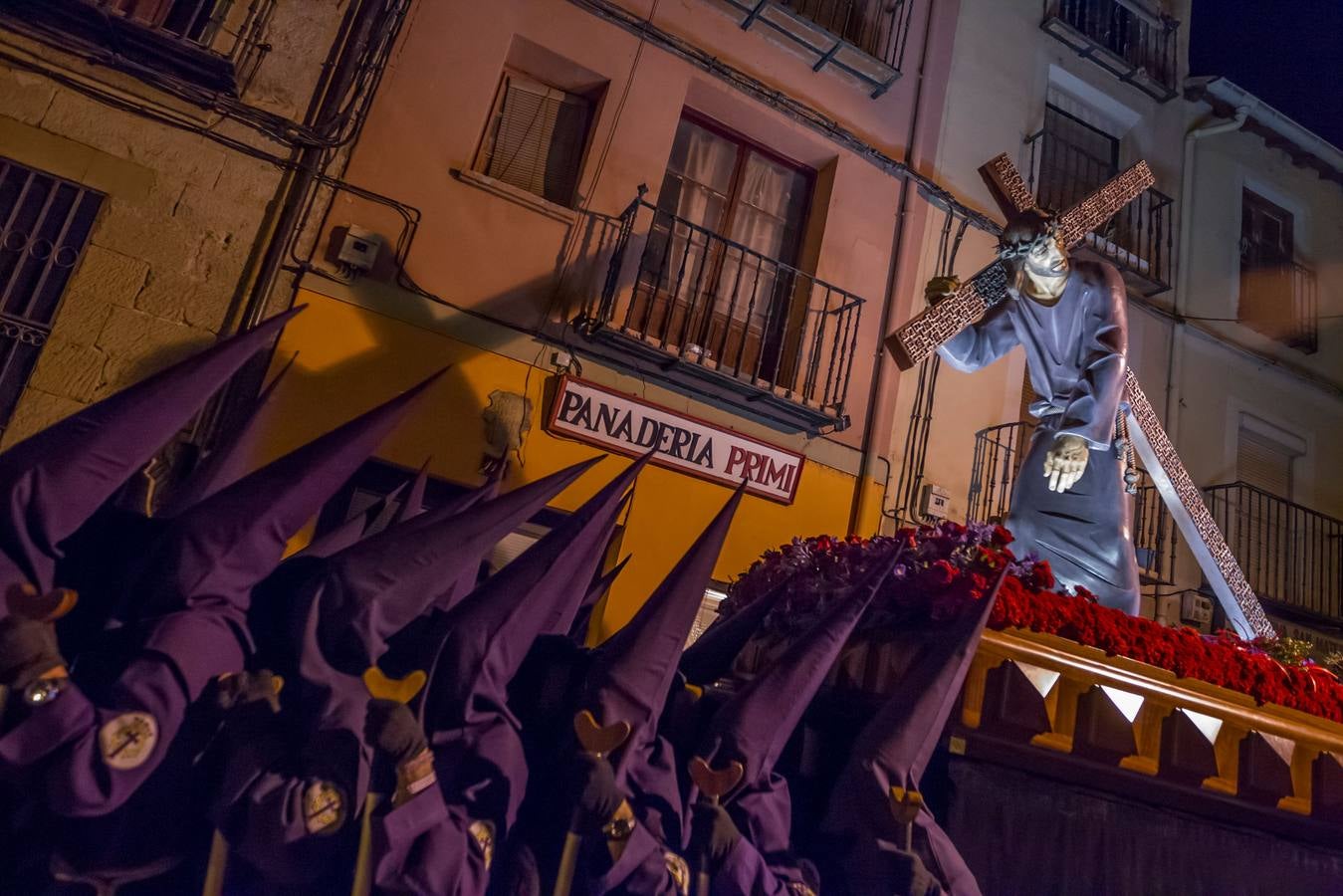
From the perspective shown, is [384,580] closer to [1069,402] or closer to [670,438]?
[1069,402]

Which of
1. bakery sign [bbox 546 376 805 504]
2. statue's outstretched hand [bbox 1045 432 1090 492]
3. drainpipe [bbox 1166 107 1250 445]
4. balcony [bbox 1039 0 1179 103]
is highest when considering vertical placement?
balcony [bbox 1039 0 1179 103]

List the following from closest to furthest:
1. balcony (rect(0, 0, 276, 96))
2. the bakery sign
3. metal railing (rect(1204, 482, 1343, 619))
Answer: balcony (rect(0, 0, 276, 96)) → the bakery sign → metal railing (rect(1204, 482, 1343, 619))

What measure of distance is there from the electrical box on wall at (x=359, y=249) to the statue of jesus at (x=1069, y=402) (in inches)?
152

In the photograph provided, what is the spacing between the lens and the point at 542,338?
251 inches

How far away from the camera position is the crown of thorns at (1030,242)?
381 cm

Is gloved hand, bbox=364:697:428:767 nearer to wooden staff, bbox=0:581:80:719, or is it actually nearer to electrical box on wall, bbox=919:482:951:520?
wooden staff, bbox=0:581:80:719

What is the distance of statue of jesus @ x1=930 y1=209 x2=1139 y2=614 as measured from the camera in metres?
3.64

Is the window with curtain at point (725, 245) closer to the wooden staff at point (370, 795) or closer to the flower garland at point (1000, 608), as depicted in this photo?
the flower garland at point (1000, 608)

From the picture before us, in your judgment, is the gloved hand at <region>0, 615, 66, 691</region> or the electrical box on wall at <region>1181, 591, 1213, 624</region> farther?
the electrical box on wall at <region>1181, 591, 1213, 624</region>

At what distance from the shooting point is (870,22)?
27.2 ft

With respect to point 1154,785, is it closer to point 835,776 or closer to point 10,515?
point 835,776

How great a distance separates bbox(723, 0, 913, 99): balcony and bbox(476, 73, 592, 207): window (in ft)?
6.21

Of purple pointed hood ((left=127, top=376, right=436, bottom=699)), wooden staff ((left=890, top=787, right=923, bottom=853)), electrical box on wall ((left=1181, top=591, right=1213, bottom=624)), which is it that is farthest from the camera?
electrical box on wall ((left=1181, top=591, right=1213, bottom=624))

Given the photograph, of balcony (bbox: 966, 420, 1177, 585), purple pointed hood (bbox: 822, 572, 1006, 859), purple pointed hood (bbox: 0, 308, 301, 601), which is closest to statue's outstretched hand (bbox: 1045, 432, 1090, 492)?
purple pointed hood (bbox: 822, 572, 1006, 859)
